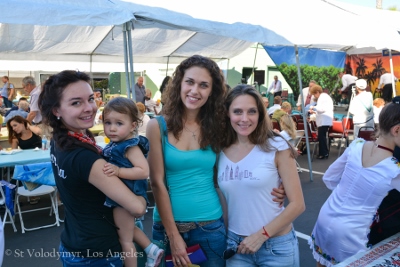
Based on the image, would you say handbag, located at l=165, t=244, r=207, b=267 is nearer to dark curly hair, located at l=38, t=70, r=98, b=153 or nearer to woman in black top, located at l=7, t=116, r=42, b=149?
dark curly hair, located at l=38, t=70, r=98, b=153

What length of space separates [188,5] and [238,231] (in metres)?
5.77

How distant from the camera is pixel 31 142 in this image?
587cm

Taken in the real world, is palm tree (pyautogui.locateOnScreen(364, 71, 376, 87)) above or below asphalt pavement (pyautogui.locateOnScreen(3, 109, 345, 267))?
above

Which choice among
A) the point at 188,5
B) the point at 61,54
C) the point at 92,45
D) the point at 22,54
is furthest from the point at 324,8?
the point at 22,54

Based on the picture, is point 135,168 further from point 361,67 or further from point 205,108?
point 361,67

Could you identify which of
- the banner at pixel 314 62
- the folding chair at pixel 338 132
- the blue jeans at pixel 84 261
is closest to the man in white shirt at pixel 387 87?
the banner at pixel 314 62

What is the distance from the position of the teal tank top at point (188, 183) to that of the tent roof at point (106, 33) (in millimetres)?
3032

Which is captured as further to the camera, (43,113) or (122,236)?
(122,236)

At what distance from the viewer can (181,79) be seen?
74.1 inches

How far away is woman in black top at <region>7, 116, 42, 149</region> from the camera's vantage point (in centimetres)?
569

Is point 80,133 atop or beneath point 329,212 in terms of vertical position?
atop

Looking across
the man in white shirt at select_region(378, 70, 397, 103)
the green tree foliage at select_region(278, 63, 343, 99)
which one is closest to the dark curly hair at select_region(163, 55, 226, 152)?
the green tree foliage at select_region(278, 63, 343, 99)

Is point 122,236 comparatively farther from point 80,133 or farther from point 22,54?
point 22,54

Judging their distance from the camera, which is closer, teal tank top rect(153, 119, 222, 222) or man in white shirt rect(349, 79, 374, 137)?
teal tank top rect(153, 119, 222, 222)
